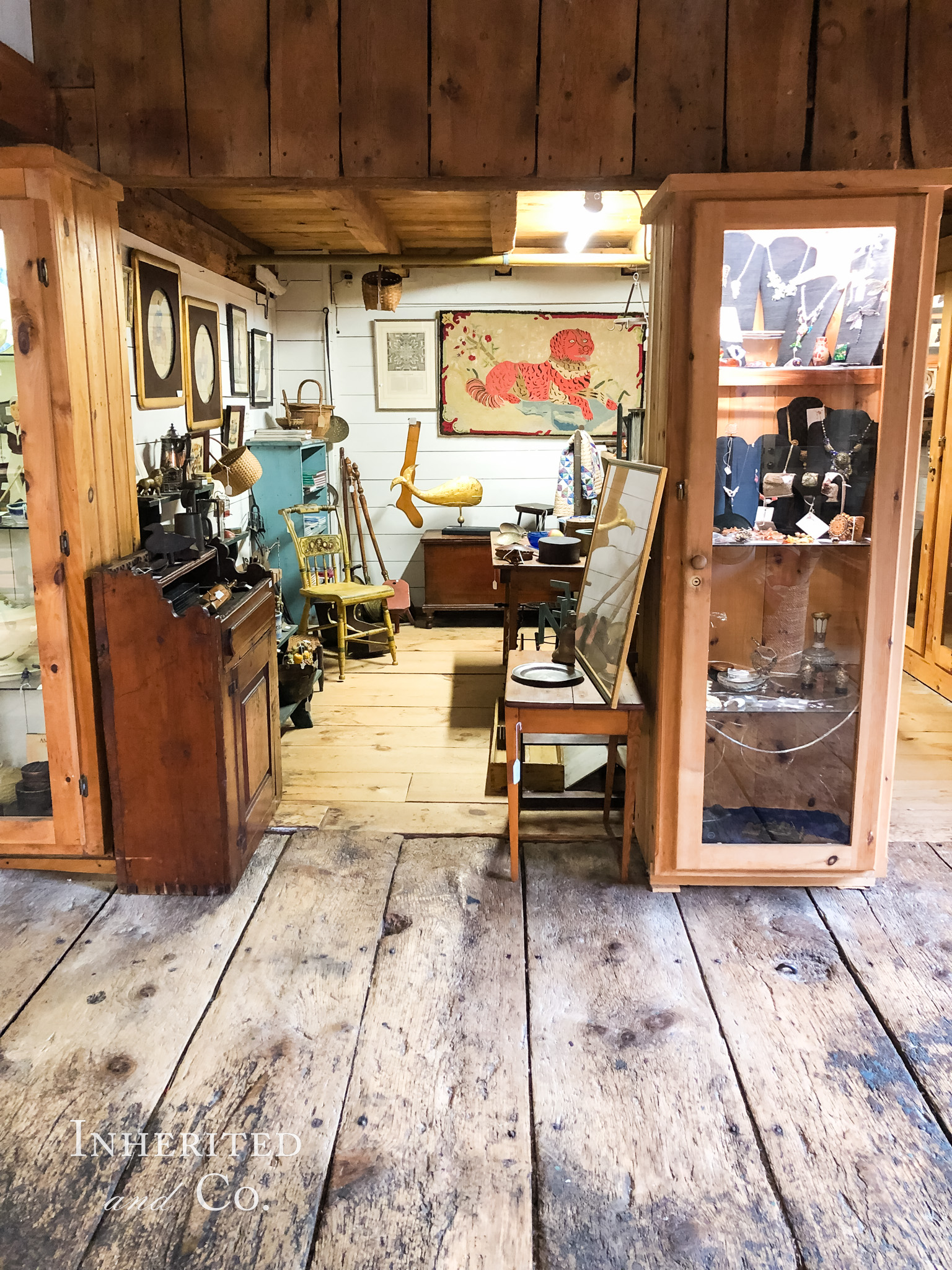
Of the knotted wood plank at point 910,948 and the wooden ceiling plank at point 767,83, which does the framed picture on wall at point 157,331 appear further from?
the knotted wood plank at point 910,948

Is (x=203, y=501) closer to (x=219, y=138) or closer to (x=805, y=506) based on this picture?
(x=219, y=138)

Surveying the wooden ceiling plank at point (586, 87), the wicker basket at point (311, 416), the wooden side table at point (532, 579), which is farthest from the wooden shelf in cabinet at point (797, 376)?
the wicker basket at point (311, 416)

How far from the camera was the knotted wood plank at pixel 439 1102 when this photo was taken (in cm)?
181

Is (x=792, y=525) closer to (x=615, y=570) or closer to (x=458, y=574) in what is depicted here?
(x=615, y=570)

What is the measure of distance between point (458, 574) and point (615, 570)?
365cm

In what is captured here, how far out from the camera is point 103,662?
2967 mm

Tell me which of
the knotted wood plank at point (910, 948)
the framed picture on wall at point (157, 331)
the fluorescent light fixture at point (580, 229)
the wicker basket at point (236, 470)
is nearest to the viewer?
the knotted wood plank at point (910, 948)

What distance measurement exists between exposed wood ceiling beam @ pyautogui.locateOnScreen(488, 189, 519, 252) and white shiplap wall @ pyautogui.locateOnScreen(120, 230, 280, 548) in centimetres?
150

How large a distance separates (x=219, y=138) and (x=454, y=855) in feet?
7.79

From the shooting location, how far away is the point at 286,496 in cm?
596

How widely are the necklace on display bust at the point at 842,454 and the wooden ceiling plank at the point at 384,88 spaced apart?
4.73ft

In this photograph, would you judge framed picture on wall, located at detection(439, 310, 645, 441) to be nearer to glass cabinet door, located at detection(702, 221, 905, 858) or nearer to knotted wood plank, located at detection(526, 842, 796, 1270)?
glass cabinet door, located at detection(702, 221, 905, 858)

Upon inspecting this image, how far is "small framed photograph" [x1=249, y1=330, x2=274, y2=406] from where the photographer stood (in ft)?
19.7

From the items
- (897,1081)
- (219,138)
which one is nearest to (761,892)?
(897,1081)
